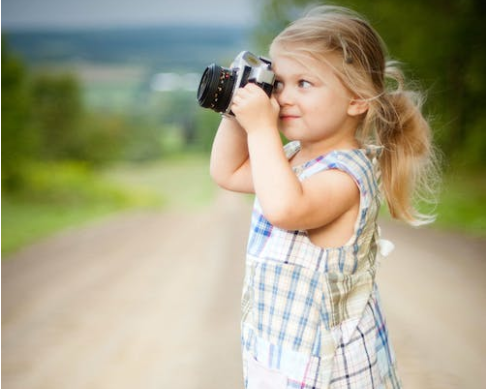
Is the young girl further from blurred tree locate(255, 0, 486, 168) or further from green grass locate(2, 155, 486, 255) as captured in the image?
blurred tree locate(255, 0, 486, 168)

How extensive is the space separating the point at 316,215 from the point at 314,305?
12 cm

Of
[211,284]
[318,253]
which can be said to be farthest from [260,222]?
[211,284]

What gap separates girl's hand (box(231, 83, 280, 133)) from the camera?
0.70 meters

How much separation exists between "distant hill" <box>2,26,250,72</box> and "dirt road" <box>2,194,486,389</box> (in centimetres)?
293

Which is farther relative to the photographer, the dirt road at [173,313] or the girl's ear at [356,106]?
the dirt road at [173,313]

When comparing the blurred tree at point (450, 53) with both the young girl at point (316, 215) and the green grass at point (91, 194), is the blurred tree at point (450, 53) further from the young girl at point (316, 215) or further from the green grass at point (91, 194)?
the young girl at point (316, 215)

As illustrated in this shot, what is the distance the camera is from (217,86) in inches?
28.4

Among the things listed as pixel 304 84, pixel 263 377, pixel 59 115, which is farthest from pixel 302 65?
pixel 59 115

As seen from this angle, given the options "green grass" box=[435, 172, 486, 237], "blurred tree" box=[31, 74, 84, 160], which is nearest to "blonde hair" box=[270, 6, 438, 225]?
"green grass" box=[435, 172, 486, 237]

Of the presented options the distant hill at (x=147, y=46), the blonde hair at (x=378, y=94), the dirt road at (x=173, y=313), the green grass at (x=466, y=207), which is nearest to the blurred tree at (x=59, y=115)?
the distant hill at (x=147, y=46)

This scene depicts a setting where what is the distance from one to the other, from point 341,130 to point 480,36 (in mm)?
2946

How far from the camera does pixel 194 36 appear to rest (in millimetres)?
6180

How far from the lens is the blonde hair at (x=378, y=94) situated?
0.75 m

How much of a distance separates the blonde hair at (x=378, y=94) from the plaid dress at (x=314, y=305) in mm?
85
